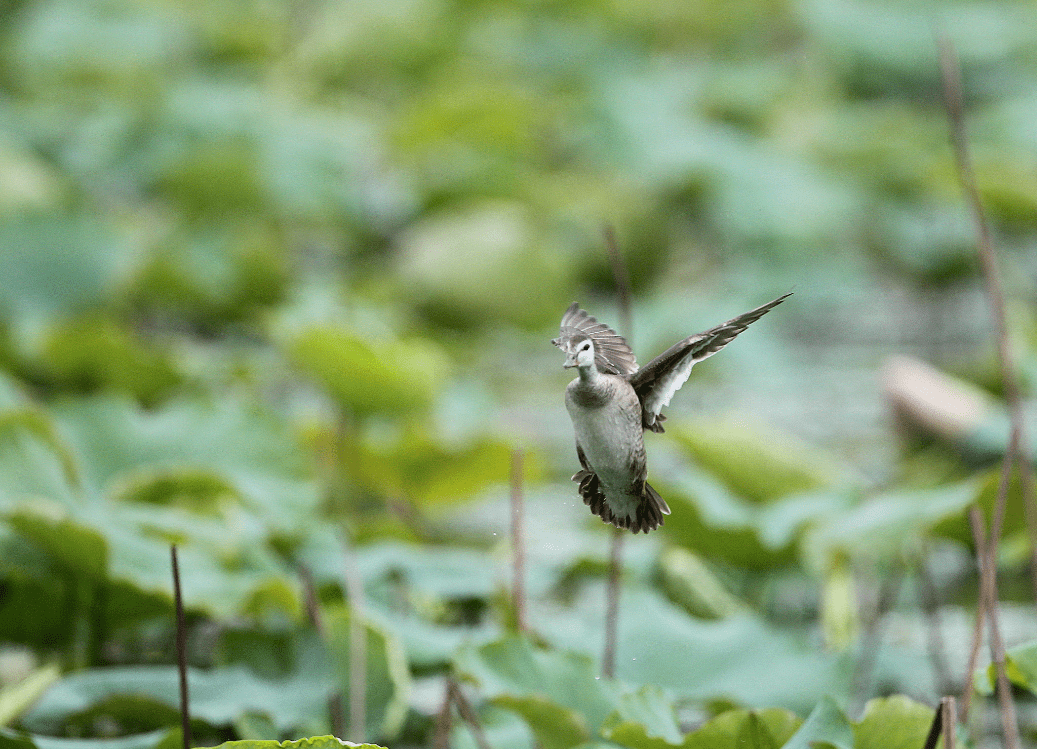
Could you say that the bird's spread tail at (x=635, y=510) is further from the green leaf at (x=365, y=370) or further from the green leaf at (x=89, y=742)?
the green leaf at (x=365, y=370)

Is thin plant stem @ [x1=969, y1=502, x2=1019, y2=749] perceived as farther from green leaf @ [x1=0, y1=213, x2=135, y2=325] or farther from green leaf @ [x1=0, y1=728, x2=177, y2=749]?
green leaf @ [x1=0, y1=213, x2=135, y2=325]

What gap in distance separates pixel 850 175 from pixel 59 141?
97cm

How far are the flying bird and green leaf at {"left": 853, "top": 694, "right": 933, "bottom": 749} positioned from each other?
0.17 metres

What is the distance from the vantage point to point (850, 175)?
4.81 feet

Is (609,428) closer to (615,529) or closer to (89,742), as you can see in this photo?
(615,529)

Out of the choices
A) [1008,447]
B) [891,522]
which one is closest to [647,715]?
[1008,447]

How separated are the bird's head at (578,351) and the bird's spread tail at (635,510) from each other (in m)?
0.02

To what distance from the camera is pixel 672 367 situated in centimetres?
17

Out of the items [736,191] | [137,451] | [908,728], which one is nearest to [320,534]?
[137,451]

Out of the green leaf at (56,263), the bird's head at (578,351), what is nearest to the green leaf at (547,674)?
the bird's head at (578,351)

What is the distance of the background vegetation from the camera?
0.46 metres

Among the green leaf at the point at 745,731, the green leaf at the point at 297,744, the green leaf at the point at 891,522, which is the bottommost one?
the green leaf at the point at 745,731

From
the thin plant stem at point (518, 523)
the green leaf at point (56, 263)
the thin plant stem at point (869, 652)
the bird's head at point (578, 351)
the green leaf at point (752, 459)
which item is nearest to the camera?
the bird's head at point (578, 351)

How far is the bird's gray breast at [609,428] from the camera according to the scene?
158 mm
